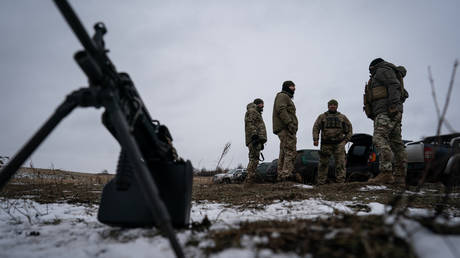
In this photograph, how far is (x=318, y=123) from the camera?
5676 millimetres

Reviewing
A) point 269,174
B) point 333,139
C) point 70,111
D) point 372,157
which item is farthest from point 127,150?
point 269,174

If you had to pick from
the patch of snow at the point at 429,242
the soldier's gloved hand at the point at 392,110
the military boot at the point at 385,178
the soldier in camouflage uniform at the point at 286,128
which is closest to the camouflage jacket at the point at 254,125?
the soldier in camouflage uniform at the point at 286,128

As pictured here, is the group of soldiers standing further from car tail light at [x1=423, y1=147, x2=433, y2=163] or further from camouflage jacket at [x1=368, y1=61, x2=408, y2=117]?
car tail light at [x1=423, y1=147, x2=433, y2=163]

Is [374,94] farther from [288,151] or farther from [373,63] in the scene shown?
[288,151]

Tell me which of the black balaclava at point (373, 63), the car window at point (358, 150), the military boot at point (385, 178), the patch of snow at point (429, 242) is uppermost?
the black balaclava at point (373, 63)

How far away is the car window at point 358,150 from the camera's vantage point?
6.64 m

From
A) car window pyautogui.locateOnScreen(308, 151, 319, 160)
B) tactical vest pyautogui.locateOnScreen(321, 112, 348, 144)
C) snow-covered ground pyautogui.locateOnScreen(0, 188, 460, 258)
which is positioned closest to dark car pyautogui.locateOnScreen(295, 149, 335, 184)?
car window pyautogui.locateOnScreen(308, 151, 319, 160)

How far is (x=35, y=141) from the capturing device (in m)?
0.94

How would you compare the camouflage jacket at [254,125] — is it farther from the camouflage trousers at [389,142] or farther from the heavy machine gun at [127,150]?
the heavy machine gun at [127,150]

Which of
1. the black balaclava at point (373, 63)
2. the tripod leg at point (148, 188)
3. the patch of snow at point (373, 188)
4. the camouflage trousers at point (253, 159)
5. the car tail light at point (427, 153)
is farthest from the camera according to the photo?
the camouflage trousers at point (253, 159)

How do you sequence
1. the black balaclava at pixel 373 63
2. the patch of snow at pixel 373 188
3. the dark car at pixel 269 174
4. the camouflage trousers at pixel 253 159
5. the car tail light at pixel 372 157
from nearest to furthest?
the patch of snow at pixel 373 188 → the black balaclava at pixel 373 63 → the car tail light at pixel 372 157 → the camouflage trousers at pixel 253 159 → the dark car at pixel 269 174

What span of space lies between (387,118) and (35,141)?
4.73 metres

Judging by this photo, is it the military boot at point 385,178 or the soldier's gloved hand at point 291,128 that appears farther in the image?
the soldier's gloved hand at point 291,128

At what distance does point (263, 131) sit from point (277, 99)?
973 millimetres
